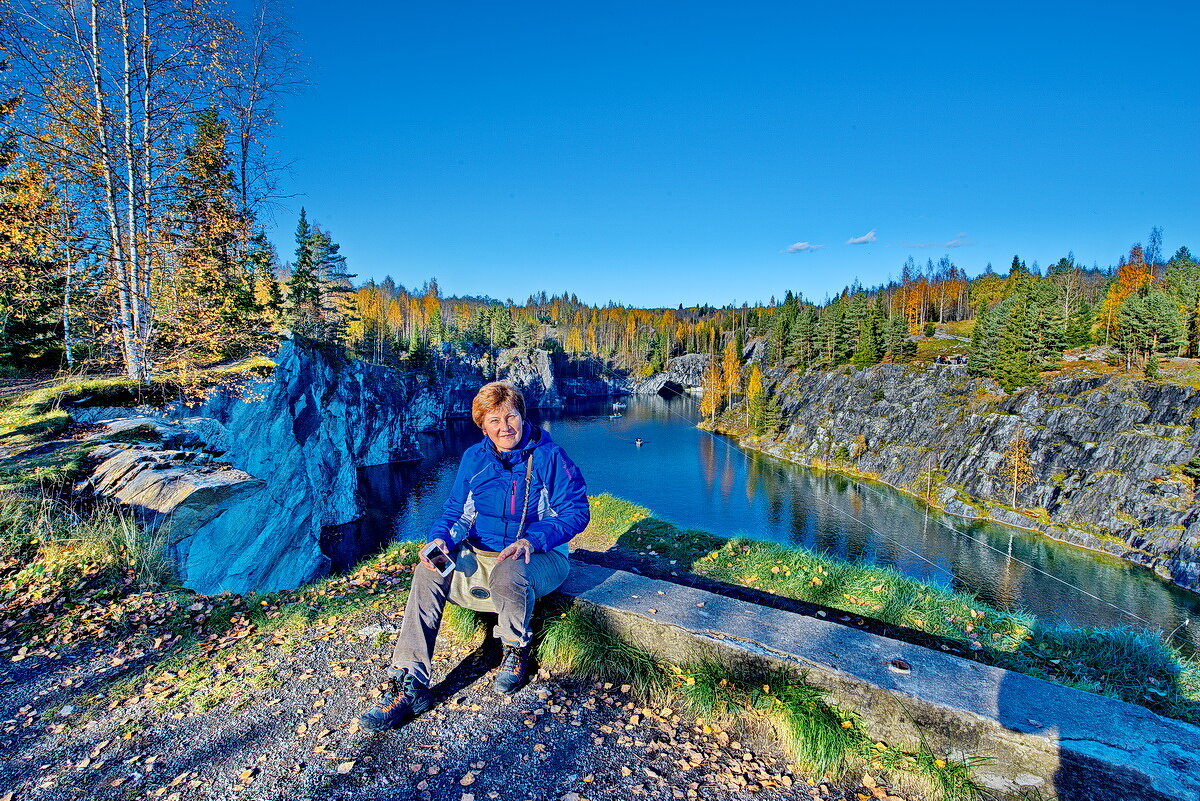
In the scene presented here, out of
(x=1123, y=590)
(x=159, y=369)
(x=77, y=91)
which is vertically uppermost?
(x=77, y=91)

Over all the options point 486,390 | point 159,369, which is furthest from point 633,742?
point 159,369

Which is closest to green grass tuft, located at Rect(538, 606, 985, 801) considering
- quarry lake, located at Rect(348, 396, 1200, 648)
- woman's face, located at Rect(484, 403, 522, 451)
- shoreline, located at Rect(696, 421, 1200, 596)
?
woman's face, located at Rect(484, 403, 522, 451)

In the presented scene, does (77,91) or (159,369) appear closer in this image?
(77,91)

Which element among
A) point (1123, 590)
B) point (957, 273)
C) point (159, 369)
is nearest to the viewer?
point (159, 369)

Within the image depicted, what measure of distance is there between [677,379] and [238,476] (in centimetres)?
13066

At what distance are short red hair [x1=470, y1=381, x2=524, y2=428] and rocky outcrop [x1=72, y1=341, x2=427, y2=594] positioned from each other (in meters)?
4.16

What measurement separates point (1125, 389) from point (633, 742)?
56388 mm

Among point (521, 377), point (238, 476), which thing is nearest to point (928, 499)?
point (238, 476)

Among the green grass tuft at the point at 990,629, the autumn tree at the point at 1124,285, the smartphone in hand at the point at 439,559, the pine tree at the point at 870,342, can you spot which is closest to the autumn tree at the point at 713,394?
the pine tree at the point at 870,342

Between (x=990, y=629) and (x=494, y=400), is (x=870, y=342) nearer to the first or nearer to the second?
(x=990, y=629)

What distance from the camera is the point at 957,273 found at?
122 metres

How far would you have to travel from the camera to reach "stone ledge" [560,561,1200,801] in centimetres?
249

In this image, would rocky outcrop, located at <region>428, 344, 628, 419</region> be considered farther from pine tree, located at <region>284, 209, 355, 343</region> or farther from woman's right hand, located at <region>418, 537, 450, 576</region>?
woman's right hand, located at <region>418, 537, 450, 576</region>

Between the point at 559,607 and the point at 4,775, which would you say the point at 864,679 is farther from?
the point at 4,775
